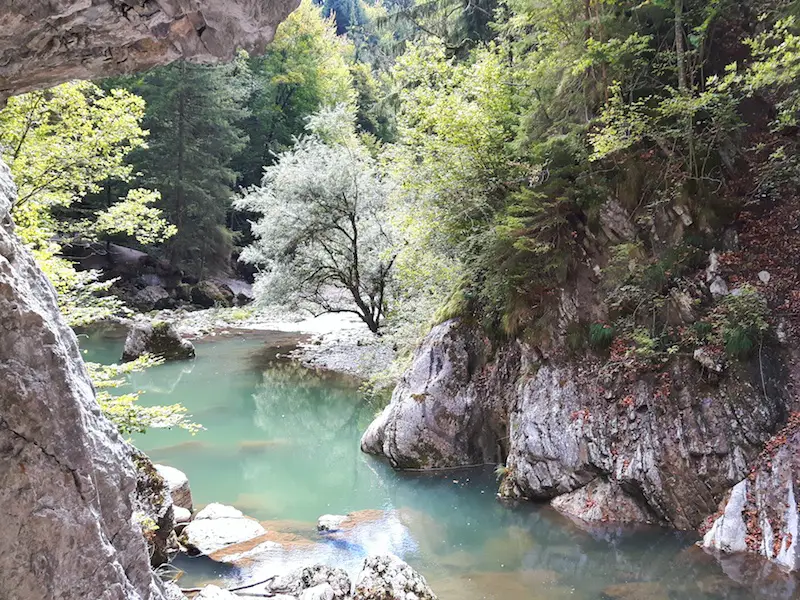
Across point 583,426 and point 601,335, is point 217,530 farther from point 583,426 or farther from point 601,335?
point 601,335

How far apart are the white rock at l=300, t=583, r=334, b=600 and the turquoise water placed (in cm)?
138

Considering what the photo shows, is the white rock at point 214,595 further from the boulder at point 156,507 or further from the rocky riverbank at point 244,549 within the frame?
the boulder at point 156,507

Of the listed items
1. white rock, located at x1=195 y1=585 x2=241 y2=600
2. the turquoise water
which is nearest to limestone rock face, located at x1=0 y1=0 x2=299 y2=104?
white rock, located at x1=195 y1=585 x2=241 y2=600

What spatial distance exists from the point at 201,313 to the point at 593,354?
73.3 feet

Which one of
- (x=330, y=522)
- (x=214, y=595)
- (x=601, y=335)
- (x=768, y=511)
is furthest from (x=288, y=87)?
(x=768, y=511)

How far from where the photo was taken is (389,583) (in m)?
6.04

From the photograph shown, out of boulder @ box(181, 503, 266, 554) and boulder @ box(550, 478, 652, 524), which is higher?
boulder @ box(550, 478, 652, 524)

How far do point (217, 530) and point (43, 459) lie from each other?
5.92m

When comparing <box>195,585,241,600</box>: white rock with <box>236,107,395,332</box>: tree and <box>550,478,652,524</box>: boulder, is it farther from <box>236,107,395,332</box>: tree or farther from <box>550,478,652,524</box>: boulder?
<box>236,107,395,332</box>: tree

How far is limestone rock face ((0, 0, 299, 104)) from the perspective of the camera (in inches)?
114

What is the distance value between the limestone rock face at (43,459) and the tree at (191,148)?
1066 inches

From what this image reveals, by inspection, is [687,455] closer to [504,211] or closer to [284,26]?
[504,211]

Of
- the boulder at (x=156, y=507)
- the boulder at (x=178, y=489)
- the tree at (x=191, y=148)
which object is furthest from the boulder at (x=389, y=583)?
the tree at (x=191, y=148)

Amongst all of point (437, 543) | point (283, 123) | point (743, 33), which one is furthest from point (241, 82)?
point (437, 543)
